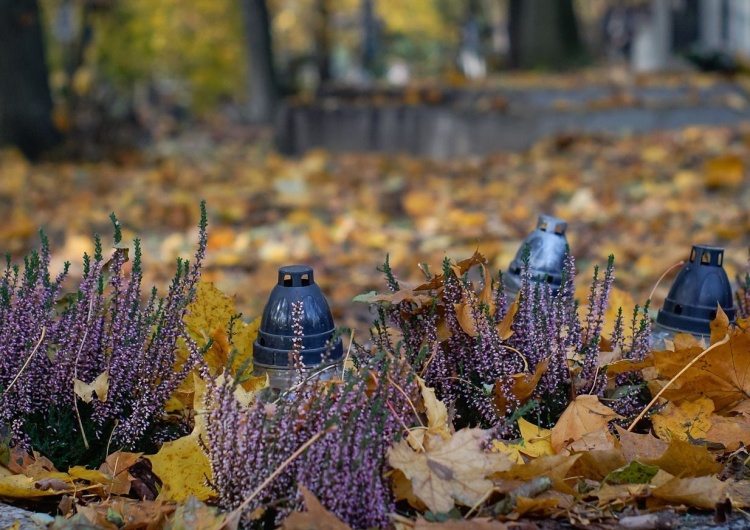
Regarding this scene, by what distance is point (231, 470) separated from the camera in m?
1.54

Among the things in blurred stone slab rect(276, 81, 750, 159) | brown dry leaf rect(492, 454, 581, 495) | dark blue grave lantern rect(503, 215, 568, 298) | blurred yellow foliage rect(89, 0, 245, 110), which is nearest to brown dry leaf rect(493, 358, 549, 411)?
brown dry leaf rect(492, 454, 581, 495)

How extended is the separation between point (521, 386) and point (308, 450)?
519 millimetres

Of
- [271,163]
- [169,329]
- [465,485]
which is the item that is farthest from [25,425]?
[271,163]

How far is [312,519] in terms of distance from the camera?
138 cm

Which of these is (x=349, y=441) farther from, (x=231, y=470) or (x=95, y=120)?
(x=95, y=120)

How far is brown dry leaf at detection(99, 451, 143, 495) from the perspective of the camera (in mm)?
1720

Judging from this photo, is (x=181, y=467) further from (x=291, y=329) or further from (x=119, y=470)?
(x=291, y=329)

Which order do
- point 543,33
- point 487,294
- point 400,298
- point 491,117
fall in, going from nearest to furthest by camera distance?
point 400,298 → point 487,294 → point 491,117 → point 543,33

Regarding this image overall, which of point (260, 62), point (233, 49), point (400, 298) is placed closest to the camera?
point (400, 298)

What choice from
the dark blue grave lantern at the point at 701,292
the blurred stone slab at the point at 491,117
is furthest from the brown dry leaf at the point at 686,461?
the blurred stone slab at the point at 491,117

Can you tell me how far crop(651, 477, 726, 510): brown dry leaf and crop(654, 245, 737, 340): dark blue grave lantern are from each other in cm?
71

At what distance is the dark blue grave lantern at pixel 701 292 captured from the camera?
7.19ft

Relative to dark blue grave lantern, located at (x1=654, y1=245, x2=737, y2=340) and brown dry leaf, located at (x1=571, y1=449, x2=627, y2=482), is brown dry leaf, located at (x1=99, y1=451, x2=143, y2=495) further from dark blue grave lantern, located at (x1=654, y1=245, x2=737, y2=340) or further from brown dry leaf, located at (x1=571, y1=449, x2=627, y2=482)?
dark blue grave lantern, located at (x1=654, y1=245, x2=737, y2=340)

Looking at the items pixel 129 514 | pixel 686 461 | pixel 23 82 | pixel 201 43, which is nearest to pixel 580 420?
pixel 686 461
